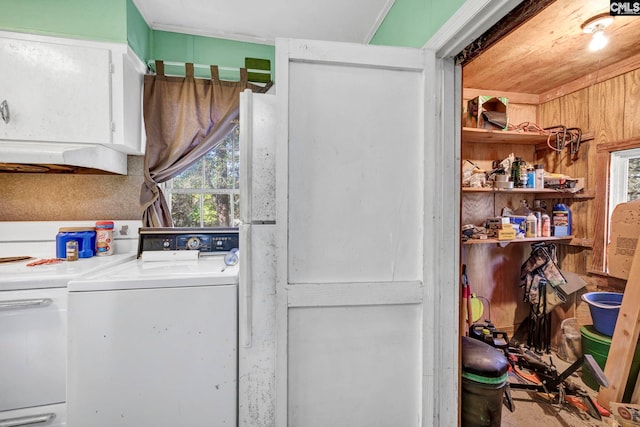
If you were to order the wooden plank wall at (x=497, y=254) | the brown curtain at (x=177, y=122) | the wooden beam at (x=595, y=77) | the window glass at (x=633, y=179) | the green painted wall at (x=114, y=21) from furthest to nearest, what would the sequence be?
the wooden plank wall at (x=497, y=254), the window glass at (x=633, y=179), the wooden beam at (x=595, y=77), the brown curtain at (x=177, y=122), the green painted wall at (x=114, y=21)

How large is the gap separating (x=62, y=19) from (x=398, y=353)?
279 cm

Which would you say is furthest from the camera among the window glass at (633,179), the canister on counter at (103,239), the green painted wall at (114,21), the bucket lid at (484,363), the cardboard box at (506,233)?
the cardboard box at (506,233)

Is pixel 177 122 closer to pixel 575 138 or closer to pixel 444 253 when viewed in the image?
pixel 444 253

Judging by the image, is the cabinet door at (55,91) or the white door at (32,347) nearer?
the white door at (32,347)

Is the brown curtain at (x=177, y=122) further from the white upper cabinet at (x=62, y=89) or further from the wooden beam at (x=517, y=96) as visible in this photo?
the wooden beam at (x=517, y=96)

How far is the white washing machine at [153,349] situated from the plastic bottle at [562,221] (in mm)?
3013

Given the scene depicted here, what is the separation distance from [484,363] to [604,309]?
4.78ft

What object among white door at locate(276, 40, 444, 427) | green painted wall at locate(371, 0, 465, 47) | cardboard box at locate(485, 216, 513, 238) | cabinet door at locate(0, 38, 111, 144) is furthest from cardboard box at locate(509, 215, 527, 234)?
cabinet door at locate(0, 38, 111, 144)

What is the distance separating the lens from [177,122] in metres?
2.17

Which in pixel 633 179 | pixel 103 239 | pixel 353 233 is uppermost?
pixel 633 179

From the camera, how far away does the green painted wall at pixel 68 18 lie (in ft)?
5.53

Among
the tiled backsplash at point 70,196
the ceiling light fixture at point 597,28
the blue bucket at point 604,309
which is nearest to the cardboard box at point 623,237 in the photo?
the blue bucket at point 604,309

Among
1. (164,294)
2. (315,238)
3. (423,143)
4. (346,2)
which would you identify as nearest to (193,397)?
(164,294)

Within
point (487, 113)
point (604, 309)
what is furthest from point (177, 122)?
point (604, 309)
